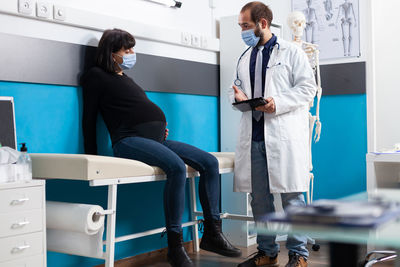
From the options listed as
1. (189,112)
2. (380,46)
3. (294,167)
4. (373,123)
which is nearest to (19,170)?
(294,167)

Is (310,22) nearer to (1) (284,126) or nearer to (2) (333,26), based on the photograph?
(2) (333,26)

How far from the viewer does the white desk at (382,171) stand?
2.65 metres

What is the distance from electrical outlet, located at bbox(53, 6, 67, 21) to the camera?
246cm

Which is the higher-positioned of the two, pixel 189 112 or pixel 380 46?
pixel 380 46

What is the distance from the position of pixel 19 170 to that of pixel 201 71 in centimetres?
172

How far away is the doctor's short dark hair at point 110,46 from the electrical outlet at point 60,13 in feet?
0.74

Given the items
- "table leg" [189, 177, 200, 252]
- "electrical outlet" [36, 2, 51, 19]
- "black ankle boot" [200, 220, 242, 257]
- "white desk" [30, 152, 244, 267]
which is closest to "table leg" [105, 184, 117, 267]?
"white desk" [30, 152, 244, 267]

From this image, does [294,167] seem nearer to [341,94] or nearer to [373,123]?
[373,123]

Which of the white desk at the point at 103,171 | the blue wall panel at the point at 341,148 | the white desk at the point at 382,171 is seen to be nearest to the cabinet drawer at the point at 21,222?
the white desk at the point at 103,171

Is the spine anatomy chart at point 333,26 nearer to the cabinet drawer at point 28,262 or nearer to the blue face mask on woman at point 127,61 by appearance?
the blue face mask on woman at point 127,61

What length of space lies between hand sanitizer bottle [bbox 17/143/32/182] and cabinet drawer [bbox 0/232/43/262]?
238mm

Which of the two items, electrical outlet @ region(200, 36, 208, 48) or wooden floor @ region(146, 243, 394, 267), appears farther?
electrical outlet @ region(200, 36, 208, 48)

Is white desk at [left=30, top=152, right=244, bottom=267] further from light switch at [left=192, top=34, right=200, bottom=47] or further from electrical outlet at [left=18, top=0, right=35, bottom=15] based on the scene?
light switch at [left=192, top=34, right=200, bottom=47]

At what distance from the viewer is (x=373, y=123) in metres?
3.30
